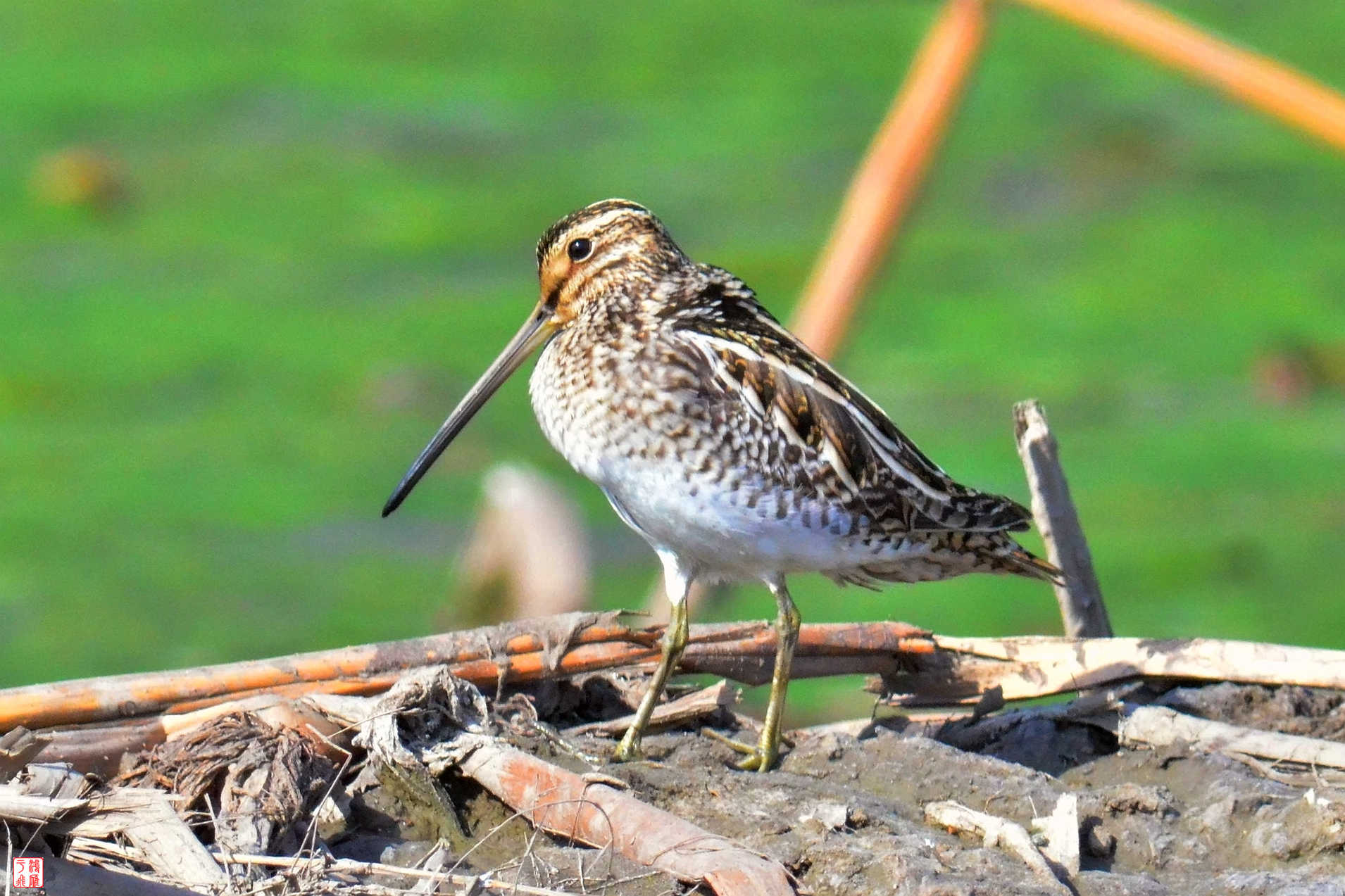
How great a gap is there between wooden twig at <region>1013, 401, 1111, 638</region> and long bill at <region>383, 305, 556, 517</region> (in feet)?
3.51

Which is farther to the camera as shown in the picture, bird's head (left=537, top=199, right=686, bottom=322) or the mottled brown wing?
bird's head (left=537, top=199, right=686, bottom=322)

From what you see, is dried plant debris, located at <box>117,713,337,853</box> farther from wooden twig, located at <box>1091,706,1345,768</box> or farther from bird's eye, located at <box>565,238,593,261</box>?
wooden twig, located at <box>1091,706,1345,768</box>

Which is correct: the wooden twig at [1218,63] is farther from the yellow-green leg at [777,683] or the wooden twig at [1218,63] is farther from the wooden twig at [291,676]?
the wooden twig at [291,676]

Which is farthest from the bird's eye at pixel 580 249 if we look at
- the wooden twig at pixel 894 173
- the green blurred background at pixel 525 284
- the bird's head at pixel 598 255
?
the green blurred background at pixel 525 284

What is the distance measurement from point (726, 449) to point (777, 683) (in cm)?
49

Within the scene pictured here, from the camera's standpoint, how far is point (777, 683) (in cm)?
402

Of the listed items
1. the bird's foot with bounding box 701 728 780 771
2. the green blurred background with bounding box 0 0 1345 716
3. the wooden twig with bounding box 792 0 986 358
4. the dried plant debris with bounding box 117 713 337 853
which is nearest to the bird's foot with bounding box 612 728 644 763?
the bird's foot with bounding box 701 728 780 771

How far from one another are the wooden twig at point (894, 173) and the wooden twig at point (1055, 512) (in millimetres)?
2159

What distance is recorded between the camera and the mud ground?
327cm

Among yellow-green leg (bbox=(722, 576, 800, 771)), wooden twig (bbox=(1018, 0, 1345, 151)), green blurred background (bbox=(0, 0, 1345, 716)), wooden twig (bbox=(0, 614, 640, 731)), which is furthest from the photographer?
green blurred background (bbox=(0, 0, 1345, 716))

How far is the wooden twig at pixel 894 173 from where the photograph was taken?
21.6ft

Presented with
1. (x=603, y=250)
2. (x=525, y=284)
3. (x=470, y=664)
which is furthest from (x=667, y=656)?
(x=525, y=284)

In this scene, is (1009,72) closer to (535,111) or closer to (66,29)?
(535,111)

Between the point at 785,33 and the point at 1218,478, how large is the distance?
3.80 meters
